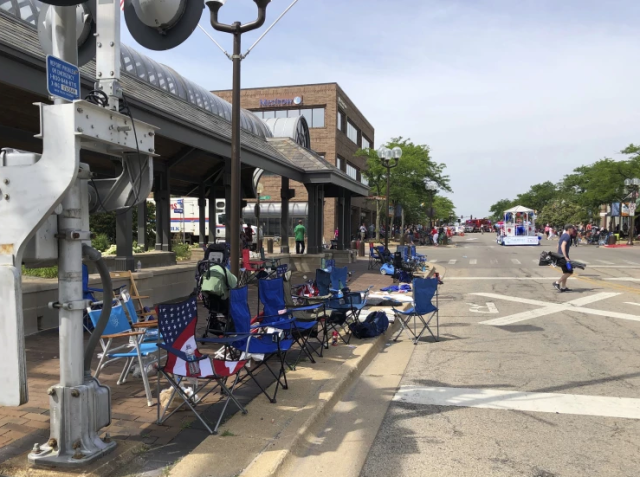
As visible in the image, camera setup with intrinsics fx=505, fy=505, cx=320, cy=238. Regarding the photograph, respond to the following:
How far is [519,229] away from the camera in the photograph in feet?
136

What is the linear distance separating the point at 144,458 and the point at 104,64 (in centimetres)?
276

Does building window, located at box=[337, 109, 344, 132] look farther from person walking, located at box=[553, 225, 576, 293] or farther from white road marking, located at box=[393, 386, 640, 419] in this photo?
white road marking, located at box=[393, 386, 640, 419]

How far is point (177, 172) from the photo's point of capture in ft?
55.0

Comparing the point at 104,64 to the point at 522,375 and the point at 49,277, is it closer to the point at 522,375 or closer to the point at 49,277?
the point at 522,375

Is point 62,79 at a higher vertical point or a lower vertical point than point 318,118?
lower

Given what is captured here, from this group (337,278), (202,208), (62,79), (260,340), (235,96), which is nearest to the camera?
(62,79)

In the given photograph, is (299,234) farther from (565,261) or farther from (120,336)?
(120,336)

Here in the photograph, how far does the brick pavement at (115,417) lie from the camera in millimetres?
3824

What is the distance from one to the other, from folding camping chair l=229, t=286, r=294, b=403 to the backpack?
1.65 m

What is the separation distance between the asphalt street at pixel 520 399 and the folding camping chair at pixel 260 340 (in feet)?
3.82

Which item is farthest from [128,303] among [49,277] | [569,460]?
[569,460]

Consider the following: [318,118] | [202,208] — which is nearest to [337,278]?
[202,208]

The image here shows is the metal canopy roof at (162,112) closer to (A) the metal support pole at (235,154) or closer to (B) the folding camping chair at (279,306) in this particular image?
(A) the metal support pole at (235,154)

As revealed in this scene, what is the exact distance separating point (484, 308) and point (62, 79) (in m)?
9.45
